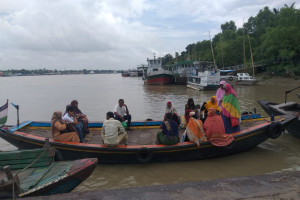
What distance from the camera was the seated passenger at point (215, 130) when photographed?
629cm

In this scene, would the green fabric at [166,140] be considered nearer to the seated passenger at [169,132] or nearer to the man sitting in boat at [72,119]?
the seated passenger at [169,132]

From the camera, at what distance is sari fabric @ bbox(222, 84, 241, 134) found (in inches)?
267

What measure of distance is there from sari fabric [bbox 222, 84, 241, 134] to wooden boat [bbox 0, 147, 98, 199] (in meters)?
3.90

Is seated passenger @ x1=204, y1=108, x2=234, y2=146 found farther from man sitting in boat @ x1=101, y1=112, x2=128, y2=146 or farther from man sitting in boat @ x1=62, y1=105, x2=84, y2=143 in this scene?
man sitting in boat @ x1=62, y1=105, x2=84, y2=143

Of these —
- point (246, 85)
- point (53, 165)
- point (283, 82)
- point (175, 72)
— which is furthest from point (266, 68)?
point (53, 165)

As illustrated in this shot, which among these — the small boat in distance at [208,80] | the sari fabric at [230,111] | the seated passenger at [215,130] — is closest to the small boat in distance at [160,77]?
the small boat in distance at [208,80]

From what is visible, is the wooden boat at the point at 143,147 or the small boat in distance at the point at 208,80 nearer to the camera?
the wooden boat at the point at 143,147

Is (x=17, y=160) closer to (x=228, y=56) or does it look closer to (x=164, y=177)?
(x=164, y=177)

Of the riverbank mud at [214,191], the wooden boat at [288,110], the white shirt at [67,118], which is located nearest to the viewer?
the riverbank mud at [214,191]

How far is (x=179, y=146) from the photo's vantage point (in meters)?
6.36

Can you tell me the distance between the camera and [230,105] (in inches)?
267

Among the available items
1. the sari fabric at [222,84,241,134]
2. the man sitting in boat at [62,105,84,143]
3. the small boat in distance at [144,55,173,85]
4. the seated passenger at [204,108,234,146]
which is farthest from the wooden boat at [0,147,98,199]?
the small boat in distance at [144,55,173,85]

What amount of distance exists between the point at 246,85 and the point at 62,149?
32.6 metres

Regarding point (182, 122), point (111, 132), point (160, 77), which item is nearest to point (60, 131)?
point (111, 132)
